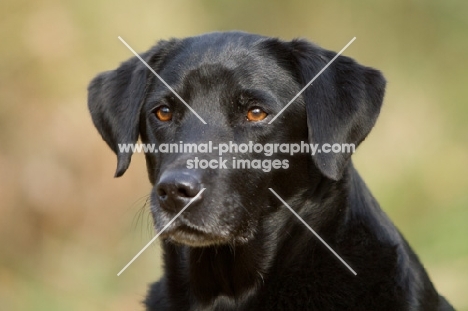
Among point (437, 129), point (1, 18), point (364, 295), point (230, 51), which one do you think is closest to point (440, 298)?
point (364, 295)

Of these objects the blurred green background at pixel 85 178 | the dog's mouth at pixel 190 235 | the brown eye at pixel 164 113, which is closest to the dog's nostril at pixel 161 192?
the dog's mouth at pixel 190 235

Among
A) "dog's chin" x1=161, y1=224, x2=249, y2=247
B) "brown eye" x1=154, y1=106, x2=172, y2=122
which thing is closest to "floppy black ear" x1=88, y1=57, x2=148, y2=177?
"brown eye" x1=154, y1=106, x2=172, y2=122

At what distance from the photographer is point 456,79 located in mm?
12359

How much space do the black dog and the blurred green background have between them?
314 centimetres

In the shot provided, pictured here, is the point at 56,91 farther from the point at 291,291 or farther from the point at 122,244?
the point at 291,291

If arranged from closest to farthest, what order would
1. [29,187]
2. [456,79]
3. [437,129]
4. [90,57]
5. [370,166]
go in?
1. [29,187]
2. [90,57]
3. [370,166]
4. [437,129]
5. [456,79]

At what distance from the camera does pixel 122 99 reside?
16.0 feet

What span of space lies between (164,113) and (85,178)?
4.27 m

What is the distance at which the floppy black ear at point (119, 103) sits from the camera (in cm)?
477

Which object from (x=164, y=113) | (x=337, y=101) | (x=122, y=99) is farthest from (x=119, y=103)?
(x=337, y=101)

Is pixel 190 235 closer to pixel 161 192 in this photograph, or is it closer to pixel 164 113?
pixel 161 192

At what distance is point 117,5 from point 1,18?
4.28ft

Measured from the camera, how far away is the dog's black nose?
4066 mm

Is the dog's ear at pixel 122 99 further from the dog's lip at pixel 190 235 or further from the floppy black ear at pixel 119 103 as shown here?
the dog's lip at pixel 190 235
